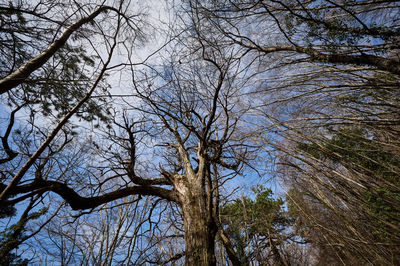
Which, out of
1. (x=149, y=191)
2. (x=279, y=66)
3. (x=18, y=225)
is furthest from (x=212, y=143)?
(x=18, y=225)

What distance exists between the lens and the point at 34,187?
6.61 ft

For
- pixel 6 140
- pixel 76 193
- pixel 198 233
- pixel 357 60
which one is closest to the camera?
pixel 198 233

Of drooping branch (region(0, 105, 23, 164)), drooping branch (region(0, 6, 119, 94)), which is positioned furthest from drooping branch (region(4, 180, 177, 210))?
drooping branch (region(0, 6, 119, 94))

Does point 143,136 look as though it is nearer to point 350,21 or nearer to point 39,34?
point 39,34

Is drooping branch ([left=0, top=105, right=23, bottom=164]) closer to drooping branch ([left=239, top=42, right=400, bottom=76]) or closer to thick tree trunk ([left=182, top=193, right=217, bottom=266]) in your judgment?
thick tree trunk ([left=182, top=193, right=217, bottom=266])

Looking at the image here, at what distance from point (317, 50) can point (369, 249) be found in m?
3.57

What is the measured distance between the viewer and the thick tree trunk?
1.58m

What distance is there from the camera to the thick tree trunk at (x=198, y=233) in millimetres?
1578

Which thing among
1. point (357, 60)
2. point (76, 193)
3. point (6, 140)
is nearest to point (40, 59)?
point (6, 140)

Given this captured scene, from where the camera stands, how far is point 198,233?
1754mm

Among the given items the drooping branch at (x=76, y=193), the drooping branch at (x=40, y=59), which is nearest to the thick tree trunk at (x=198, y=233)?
the drooping branch at (x=76, y=193)

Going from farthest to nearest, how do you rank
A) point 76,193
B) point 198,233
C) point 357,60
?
point 357,60 < point 76,193 < point 198,233

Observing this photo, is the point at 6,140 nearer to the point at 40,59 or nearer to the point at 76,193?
the point at 40,59

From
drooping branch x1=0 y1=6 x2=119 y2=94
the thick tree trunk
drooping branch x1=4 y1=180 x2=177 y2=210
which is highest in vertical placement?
drooping branch x1=0 y1=6 x2=119 y2=94
